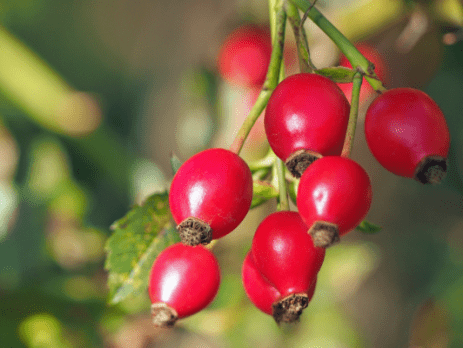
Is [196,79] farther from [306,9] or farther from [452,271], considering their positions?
[452,271]

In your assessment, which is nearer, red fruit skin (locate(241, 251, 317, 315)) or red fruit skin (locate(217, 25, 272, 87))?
red fruit skin (locate(241, 251, 317, 315))

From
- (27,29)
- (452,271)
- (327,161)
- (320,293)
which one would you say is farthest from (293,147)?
(27,29)

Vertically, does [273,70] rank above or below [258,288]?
above

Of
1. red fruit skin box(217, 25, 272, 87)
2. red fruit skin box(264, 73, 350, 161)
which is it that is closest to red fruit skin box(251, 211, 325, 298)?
red fruit skin box(264, 73, 350, 161)

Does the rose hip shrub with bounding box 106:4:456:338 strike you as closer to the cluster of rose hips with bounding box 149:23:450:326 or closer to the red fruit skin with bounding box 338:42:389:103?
the cluster of rose hips with bounding box 149:23:450:326

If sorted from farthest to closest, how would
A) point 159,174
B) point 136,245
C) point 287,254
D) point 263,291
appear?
point 159,174 → point 136,245 → point 263,291 → point 287,254

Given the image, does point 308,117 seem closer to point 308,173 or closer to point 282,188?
point 308,173

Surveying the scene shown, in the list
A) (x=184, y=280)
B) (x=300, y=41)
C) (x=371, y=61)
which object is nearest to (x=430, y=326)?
(x=371, y=61)
